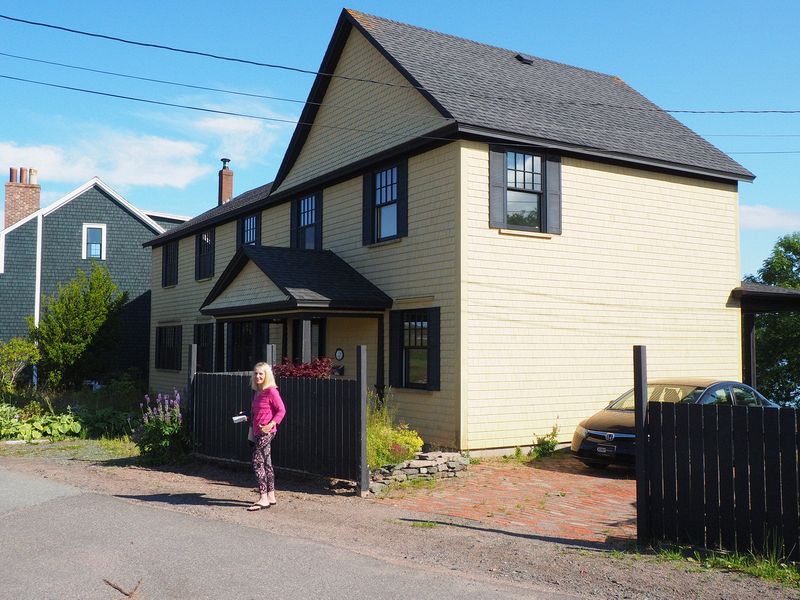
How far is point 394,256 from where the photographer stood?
1616 cm

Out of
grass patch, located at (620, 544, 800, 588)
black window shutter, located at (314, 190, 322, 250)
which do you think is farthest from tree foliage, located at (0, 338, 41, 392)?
grass patch, located at (620, 544, 800, 588)

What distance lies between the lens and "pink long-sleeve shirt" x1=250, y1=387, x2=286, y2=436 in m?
9.86

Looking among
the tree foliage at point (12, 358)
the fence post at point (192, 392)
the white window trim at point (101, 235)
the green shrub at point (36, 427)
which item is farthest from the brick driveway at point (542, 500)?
the white window trim at point (101, 235)

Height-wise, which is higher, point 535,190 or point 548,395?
point 535,190

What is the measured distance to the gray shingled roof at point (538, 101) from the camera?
605 inches

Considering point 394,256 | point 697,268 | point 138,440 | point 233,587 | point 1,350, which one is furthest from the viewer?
point 1,350

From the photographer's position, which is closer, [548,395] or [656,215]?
[548,395]

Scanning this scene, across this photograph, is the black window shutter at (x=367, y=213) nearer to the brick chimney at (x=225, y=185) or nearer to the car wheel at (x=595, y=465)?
the car wheel at (x=595, y=465)

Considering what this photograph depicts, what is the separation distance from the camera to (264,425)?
9.82 m

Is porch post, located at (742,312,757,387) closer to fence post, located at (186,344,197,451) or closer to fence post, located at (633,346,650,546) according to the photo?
fence post, located at (633,346,650,546)

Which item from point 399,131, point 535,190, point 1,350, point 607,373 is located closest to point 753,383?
point 607,373

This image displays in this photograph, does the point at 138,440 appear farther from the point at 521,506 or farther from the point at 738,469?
the point at 738,469

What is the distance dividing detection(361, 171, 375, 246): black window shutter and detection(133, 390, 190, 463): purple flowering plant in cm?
538

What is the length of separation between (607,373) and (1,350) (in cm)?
2011
